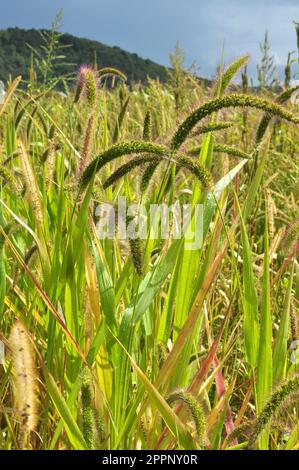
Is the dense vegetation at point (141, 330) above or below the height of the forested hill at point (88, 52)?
below

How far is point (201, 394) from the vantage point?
1460mm

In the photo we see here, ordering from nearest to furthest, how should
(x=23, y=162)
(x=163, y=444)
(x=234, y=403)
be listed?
(x=163, y=444) < (x=23, y=162) < (x=234, y=403)

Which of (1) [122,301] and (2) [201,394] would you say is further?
(1) [122,301]

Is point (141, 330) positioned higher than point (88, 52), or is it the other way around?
point (88, 52)

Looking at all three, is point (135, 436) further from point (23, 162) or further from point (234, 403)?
point (234, 403)

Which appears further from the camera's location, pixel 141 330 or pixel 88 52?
pixel 88 52

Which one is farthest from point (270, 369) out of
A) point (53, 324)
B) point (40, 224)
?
point (40, 224)

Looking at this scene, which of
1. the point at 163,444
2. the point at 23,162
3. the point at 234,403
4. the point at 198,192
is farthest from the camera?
the point at 234,403

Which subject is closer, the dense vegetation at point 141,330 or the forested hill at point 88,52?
the dense vegetation at point 141,330

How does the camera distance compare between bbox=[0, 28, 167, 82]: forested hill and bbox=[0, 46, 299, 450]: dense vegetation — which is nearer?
bbox=[0, 46, 299, 450]: dense vegetation

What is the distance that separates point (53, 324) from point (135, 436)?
283 millimetres

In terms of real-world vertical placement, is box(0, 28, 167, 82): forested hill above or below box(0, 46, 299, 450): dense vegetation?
above
